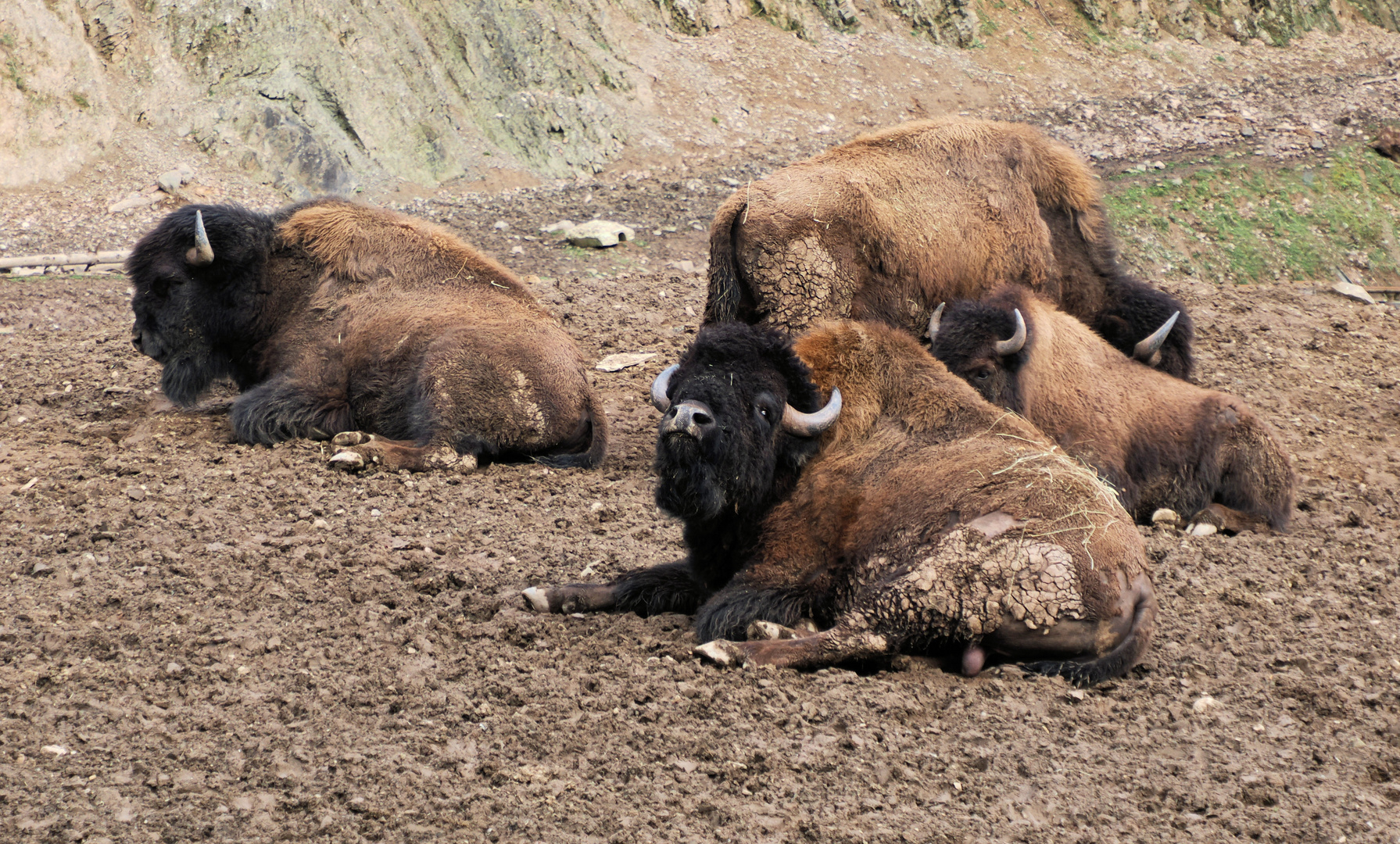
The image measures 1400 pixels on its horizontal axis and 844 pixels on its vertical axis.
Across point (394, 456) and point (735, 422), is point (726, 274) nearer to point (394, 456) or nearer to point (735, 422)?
point (394, 456)

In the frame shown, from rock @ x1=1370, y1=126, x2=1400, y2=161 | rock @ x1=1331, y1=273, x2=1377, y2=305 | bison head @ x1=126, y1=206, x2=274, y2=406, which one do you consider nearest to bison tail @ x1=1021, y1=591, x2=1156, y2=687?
bison head @ x1=126, y1=206, x2=274, y2=406

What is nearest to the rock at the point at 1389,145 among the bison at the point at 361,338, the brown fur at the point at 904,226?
the brown fur at the point at 904,226

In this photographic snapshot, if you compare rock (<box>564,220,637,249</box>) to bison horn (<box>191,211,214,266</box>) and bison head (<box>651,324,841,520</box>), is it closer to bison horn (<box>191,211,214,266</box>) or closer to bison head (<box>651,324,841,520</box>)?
bison horn (<box>191,211,214,266</box>)

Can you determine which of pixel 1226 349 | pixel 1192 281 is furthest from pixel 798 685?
pixel 1192 281

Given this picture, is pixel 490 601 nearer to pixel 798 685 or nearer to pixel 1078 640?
pixel 798 685

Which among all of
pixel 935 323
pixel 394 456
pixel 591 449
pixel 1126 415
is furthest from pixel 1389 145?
pixel 394 456

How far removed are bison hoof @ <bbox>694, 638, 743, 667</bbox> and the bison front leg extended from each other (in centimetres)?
321

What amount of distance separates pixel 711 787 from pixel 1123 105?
17.9 meters

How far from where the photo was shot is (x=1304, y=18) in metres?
24.3

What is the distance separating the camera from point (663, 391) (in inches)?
189

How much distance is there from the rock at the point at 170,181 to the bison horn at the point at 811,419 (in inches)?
413

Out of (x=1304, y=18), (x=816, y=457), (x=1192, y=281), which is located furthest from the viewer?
(x=1304, y=18)

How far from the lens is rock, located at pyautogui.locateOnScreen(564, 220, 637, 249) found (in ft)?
41.9

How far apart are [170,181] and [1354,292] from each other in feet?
43.6
